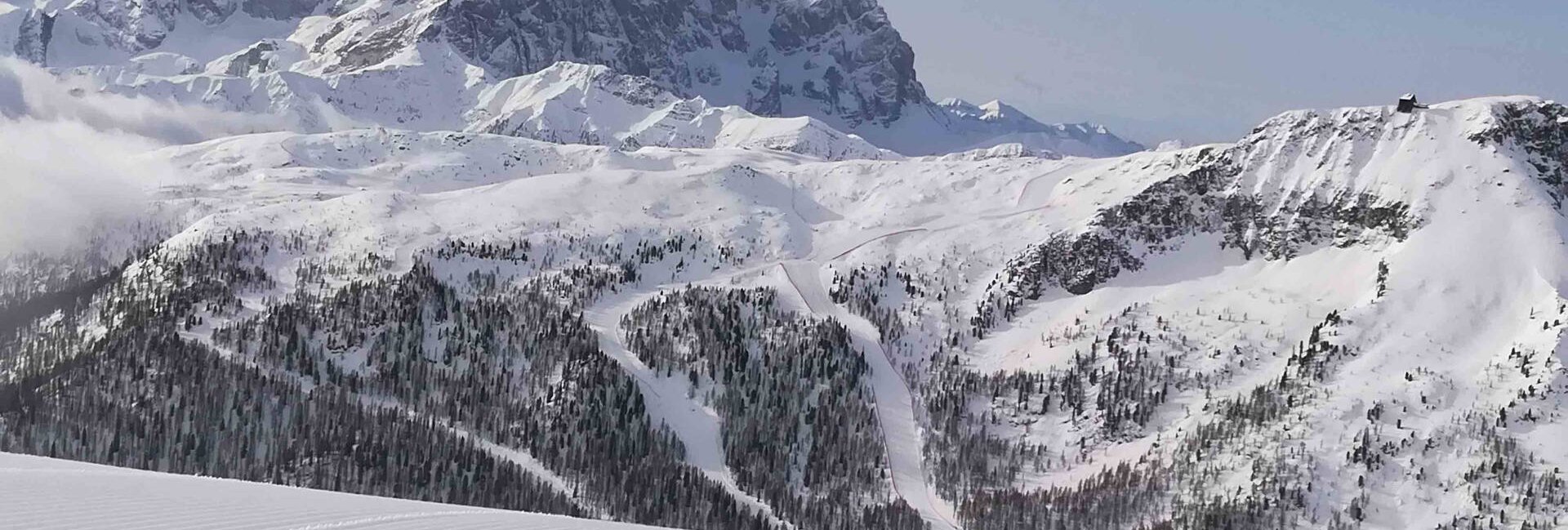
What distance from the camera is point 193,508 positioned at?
60781mm

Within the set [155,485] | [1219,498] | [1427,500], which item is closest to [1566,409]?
[1427,500]

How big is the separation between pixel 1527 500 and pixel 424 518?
172 metres

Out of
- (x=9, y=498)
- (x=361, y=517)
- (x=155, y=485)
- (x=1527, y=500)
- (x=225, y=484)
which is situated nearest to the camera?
(x=9, y=498)

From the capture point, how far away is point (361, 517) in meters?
64.2

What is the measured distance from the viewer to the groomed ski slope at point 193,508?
181ft

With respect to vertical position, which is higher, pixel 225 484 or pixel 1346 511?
pixel 225 484

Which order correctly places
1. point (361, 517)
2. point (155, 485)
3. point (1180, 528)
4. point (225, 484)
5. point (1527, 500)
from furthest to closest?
point (1180, 528)
point (1527, 500)
point (225, 484)
point (155, 485)
point (361, 517)

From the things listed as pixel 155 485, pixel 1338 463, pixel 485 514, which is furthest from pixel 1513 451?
pixel 155 485

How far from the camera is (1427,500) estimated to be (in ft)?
620

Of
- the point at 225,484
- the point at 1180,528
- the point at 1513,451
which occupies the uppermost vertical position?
the point at 225,484

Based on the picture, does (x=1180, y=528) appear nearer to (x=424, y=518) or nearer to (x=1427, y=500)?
(x=1427, y=500)

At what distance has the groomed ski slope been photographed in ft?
181

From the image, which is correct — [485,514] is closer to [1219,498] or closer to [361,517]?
[361,517]

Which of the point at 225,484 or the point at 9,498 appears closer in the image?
the point at 9,498
